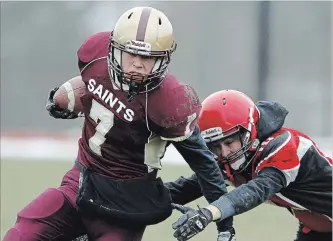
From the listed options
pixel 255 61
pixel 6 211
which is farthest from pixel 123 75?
pixel 255 61

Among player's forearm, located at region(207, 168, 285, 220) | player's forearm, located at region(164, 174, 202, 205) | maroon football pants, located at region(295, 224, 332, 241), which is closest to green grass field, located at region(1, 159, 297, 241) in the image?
maroon football pants, located at region(295, 224, 332, 241)

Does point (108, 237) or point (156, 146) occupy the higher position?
point (156, 146)

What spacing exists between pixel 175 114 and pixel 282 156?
50 cm

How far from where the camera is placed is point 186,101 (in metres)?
3.00

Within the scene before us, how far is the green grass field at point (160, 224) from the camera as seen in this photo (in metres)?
4.98

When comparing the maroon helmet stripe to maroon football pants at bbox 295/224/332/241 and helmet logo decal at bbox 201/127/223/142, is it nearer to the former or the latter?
helmet logo decal at bbox 201/127/223/142

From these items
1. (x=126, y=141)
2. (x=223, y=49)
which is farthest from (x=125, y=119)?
(x=223, y=49)

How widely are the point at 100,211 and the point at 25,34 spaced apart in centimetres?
587

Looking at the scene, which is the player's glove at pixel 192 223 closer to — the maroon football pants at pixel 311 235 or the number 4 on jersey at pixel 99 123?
the number 4 on jersey at pixel 99 123

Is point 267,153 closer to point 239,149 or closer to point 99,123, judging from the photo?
point 239,149

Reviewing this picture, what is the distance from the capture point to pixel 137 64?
297 cm

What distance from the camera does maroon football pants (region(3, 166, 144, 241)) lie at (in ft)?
10.1

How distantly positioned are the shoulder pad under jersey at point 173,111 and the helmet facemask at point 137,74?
0.12 feet

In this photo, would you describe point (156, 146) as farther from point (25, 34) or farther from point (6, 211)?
point (25, 34)
